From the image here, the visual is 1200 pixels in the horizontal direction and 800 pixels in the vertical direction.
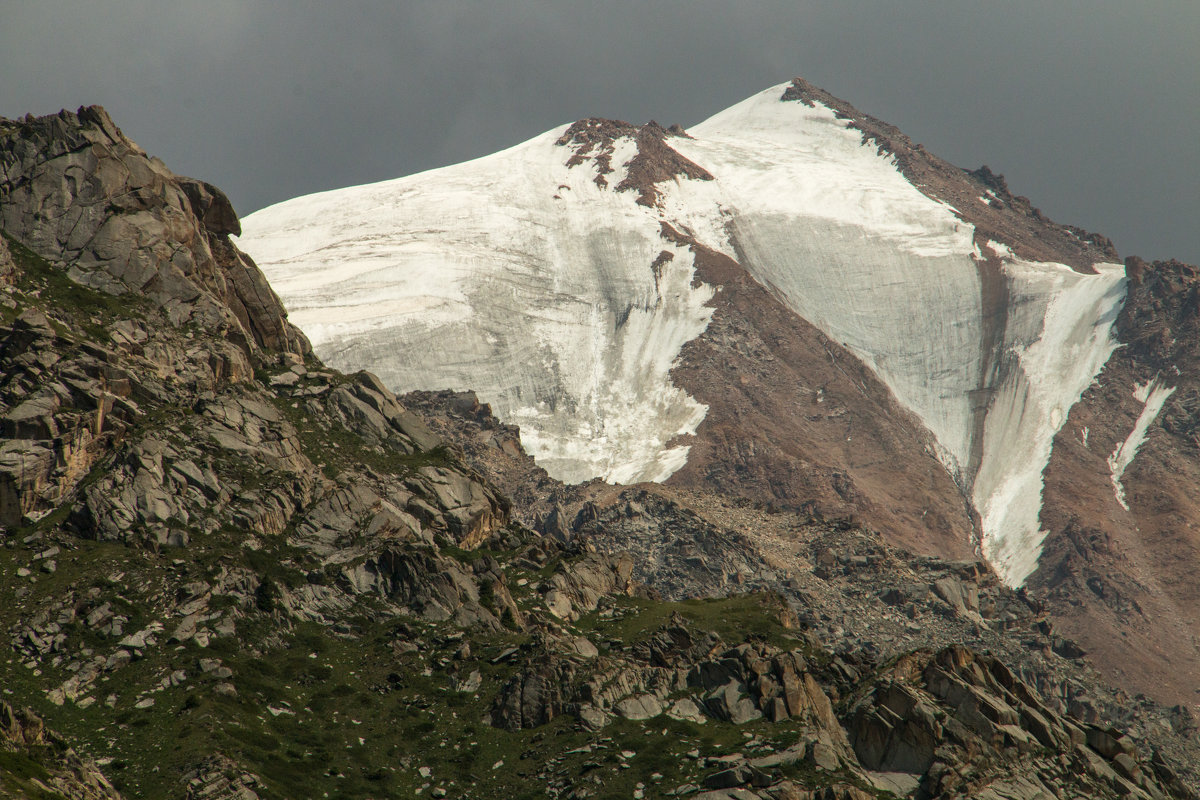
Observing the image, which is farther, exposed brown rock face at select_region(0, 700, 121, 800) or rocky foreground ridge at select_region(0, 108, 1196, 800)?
rocky foreground ridge at select_region(0, 108, 1196, 800)

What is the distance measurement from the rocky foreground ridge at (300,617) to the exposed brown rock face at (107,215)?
0.21 meters

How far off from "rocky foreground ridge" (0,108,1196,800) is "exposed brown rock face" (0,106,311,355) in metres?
0.21

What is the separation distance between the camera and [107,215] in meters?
88.9

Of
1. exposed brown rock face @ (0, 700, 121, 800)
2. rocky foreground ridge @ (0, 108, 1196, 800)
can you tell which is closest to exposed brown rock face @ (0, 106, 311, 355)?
rocky foreground ridge @ (0, 108, 1196, 800)

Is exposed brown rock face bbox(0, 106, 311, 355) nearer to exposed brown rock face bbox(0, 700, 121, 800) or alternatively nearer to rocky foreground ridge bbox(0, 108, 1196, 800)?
rocky foreground ridge bbox(0, 108, 1196, 800)

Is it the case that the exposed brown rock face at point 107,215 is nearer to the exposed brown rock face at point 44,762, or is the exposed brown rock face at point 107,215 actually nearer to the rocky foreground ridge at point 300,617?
the rocky foreground ridge at point 300,617

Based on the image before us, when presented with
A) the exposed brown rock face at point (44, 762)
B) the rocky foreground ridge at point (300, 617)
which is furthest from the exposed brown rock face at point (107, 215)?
the exposed brown rock face at point (44, 762)

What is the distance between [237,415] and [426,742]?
101ft

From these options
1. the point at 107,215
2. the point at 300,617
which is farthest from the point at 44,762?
the point at 107,215

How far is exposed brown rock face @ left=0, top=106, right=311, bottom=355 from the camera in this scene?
87.0m

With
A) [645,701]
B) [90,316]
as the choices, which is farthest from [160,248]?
[645,701]

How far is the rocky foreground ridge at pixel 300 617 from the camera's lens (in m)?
60.2

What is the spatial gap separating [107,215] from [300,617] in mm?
36358

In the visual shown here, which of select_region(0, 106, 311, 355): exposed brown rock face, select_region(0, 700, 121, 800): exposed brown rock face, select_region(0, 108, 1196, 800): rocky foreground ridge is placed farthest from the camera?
select_region(0, 106, 311, 355): exposed brown rock face
